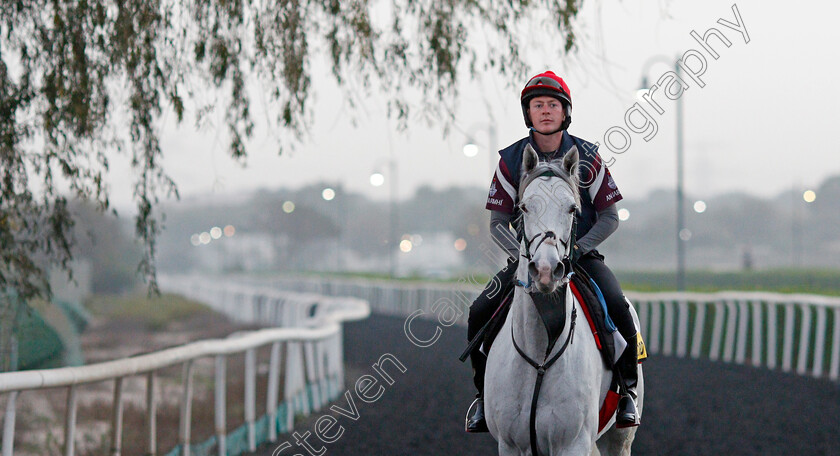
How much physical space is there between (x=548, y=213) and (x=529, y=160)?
40 cm

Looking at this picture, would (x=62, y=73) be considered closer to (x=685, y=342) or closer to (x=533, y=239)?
(x=533, y=239)

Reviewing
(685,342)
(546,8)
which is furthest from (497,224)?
(685,342)

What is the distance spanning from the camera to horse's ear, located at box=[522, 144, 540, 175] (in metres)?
4.53

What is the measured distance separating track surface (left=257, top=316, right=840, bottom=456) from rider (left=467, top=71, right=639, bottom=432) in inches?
135

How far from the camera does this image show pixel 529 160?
454cm

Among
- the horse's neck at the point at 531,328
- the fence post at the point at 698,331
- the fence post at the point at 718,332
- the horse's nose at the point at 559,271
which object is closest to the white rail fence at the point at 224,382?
the horse's neck at the point at 531,328

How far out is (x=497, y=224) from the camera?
4859 mm

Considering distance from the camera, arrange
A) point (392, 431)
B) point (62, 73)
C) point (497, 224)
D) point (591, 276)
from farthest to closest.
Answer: point (392, 431), point (62, 73), point (591, 276), point (497, 224)

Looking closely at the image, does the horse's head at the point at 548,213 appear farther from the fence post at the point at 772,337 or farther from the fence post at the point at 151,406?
the fence post at the point at 772,337

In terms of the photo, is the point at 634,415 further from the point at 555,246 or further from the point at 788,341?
the point at 788,341

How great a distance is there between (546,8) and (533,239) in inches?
133

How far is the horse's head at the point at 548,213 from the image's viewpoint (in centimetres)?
401

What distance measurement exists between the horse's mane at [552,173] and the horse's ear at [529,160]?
29 mm

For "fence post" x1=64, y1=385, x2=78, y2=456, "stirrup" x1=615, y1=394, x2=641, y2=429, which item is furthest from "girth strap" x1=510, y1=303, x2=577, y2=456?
"fence post" x1=64, y1=385, x2=78, y2=456
